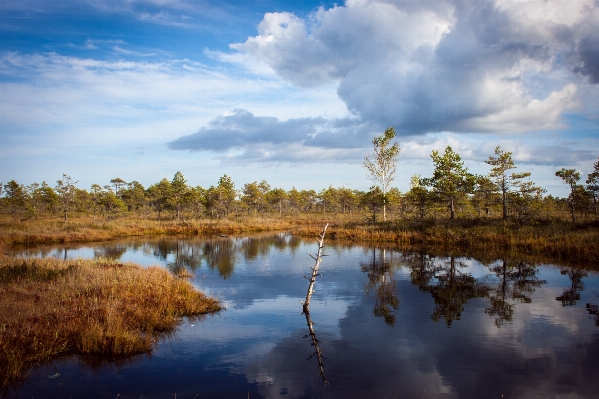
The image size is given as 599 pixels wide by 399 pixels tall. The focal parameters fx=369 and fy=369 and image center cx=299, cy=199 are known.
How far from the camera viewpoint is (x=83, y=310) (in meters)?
12.4

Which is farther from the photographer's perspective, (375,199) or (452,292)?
(375,199)

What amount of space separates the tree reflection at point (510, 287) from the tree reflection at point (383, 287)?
409 cm

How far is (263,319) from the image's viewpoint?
15.2 metres

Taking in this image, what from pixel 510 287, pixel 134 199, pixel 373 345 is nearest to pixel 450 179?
pixel 510 287

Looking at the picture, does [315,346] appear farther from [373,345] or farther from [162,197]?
[162,197]

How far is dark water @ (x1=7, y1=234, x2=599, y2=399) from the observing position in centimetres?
943

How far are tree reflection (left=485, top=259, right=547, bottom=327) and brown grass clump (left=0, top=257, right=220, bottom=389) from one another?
12.4 metres

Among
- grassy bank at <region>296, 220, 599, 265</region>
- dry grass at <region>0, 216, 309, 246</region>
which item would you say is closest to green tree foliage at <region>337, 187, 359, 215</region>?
dry grass at <region>0, 216, 309, 246</region>

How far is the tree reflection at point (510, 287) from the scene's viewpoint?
16.1m

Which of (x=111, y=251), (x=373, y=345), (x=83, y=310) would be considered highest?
(x=83, y=310)

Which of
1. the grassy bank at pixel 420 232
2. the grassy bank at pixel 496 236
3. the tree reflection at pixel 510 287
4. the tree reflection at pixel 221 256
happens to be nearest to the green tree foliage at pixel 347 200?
the grassy bank at pixel 420 232

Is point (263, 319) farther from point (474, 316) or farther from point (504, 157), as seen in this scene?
point (504, 157)

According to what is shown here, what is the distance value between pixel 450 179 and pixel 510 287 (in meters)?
22.3

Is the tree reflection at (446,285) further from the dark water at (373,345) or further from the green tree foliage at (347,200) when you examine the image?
the green tree foliage at (347,200)
